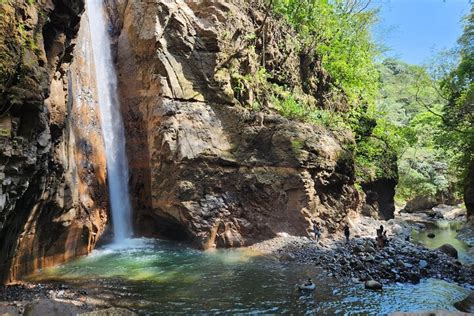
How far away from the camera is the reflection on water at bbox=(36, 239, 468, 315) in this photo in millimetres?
9773

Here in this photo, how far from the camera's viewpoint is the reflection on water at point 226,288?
977 cm

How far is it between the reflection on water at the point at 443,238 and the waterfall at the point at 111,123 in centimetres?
1568

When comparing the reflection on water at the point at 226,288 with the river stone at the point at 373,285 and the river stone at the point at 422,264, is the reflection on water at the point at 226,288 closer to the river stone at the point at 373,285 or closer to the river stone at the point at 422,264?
the river stone at the point at 373,285

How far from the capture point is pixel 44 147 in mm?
9234

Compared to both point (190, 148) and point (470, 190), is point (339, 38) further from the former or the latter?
point (190, 148)

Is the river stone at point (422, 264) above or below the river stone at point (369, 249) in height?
below

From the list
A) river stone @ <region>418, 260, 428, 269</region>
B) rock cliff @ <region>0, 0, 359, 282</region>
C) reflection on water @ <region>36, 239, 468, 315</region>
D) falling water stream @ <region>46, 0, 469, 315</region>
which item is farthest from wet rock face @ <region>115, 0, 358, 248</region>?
river stone @ <region>418, 260, 428, 269</region>

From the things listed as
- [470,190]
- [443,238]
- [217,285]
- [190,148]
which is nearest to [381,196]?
[470,190]

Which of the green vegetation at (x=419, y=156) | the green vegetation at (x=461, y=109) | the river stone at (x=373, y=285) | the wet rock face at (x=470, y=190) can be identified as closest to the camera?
the river stone at (x=373, y=285)

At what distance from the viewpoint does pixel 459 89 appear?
25.4 m

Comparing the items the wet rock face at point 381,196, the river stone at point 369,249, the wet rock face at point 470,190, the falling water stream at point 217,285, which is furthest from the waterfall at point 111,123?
the wet rock face at point 470,190

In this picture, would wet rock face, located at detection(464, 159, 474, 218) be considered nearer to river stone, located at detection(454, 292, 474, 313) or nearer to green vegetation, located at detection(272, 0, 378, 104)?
green vegetation, located at detection(272, 0, 378, 104)

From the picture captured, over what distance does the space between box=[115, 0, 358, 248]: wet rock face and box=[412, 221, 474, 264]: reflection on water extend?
5173 mm

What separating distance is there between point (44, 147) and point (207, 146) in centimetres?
927
